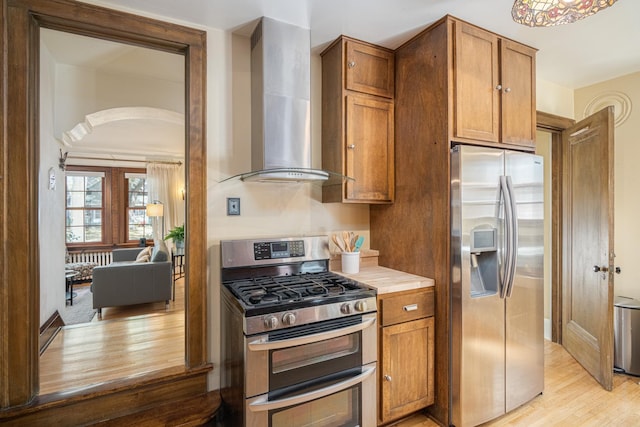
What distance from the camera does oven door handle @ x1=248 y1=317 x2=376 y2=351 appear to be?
1.44 m

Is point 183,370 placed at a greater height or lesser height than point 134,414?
greater

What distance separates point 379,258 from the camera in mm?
2488

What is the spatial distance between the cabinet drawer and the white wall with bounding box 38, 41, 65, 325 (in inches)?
101

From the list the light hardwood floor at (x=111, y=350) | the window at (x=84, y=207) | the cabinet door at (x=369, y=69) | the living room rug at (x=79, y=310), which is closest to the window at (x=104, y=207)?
the window at (x=84, y=207)

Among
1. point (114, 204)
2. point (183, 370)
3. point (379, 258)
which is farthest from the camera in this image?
point (114, 204)

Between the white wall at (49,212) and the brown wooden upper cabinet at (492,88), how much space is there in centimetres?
301

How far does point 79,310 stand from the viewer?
13.8ft

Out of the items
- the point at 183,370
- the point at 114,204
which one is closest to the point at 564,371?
the point at 183,370

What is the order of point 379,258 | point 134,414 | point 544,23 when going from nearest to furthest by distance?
point 544,23 → point 134,414 → point 379,258

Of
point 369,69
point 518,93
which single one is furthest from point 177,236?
point 518,93

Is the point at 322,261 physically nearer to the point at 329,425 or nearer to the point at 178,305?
the point at 329,425

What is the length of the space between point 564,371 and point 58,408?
3582 millimetres

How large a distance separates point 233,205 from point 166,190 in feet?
17.7

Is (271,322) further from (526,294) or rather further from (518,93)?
(518,93)
